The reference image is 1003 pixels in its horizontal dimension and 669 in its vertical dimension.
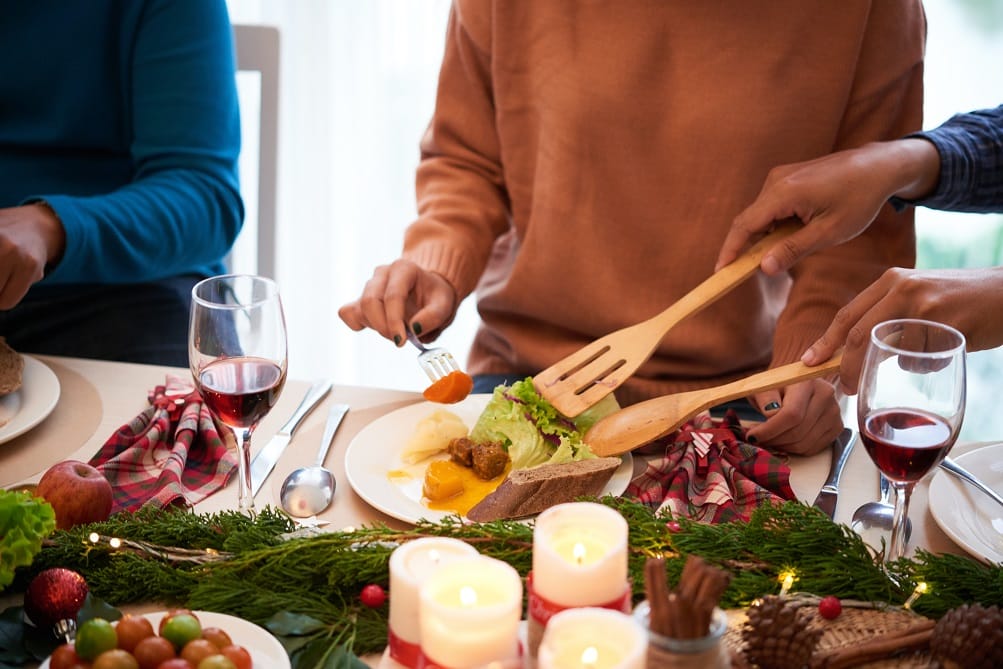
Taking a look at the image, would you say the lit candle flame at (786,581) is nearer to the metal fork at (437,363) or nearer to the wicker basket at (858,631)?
the wicker basket at (858,631)

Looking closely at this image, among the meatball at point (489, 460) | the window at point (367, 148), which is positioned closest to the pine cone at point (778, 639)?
the meatball at point (489, 460)

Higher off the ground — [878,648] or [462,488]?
[878,648]

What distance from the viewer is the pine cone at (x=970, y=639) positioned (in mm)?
772

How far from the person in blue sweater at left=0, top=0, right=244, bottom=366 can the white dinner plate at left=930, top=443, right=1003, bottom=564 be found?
4.12ft

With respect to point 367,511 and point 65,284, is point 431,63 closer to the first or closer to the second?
point 65,284

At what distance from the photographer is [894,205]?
4.99ft

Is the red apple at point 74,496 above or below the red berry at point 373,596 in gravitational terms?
below

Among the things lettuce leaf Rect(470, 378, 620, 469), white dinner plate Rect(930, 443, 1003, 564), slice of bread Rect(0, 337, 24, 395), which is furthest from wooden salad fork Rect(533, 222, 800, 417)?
slice of bread Rect(0, 337, 24, 395)

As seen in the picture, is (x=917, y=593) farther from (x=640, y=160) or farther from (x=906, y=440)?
(x=640, y=160)

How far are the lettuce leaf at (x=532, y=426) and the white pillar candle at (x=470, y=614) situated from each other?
492 mm

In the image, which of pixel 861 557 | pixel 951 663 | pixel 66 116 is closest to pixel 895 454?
pixel 861 557

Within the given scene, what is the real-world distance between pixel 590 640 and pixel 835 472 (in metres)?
0.63

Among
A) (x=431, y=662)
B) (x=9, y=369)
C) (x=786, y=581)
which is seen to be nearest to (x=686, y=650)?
(x=431, y=662)

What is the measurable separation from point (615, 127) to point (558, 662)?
1175 millimetres
